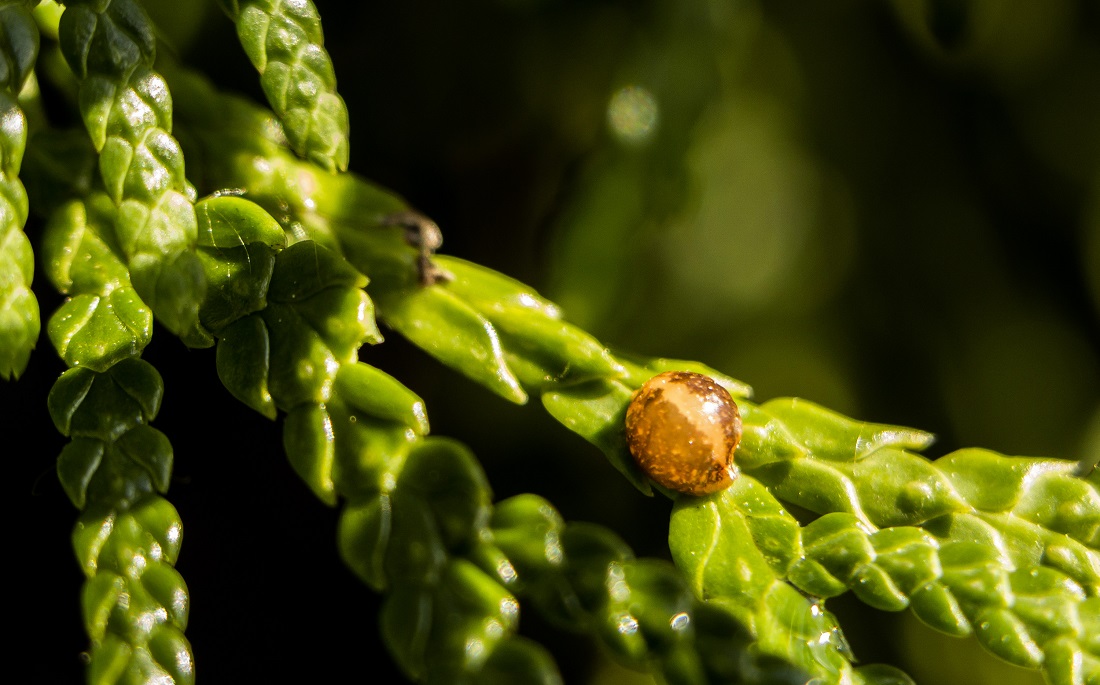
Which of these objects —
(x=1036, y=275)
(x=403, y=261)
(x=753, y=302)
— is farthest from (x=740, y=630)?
(x=1036, y=275)

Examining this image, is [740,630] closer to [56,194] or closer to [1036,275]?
[56,194]

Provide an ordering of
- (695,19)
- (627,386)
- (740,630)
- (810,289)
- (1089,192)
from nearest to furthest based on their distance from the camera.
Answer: (740,630) → (627,386) → (695,19) → (1089,192) → (810,289)

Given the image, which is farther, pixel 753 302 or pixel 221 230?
pixel 753 302

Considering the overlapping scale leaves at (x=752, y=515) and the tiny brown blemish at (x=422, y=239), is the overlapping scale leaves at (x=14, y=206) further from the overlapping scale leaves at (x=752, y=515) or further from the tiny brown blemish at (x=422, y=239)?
the tiny brown blemish at (x=422, y=239)

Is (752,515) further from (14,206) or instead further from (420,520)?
(14,206)

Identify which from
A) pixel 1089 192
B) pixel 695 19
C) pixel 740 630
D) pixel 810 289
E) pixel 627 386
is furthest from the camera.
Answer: pixel 810 289

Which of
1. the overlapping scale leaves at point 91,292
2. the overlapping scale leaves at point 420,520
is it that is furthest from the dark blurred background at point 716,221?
the overlapping scale leaves at point 420,520

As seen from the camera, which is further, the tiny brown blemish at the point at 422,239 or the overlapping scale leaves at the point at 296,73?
the tiny brown blemish at the point at 422,239
